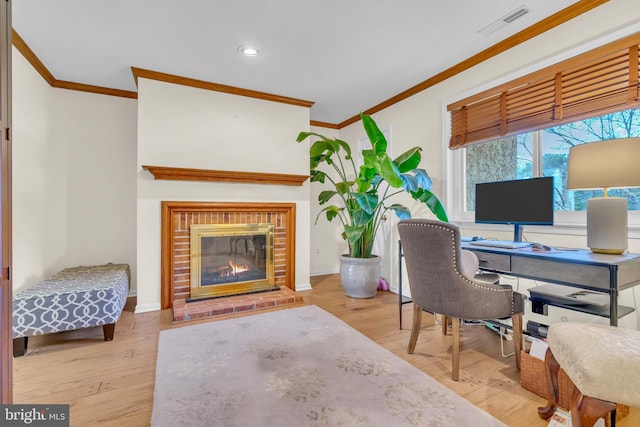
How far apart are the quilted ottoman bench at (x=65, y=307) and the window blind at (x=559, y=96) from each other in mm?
3501

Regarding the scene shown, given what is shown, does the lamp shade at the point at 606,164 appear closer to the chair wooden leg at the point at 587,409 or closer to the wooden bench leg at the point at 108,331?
the chair wooden leg at the point at 587,409

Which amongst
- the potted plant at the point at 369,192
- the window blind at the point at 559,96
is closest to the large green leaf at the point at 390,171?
the potted plant at the point at 369,192

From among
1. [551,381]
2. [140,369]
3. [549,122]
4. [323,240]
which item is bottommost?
[140,369]

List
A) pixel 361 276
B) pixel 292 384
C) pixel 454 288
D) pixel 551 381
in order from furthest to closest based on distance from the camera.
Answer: pixel 361 276
pixel 454 288
pixel 292 384
pixel 551 381

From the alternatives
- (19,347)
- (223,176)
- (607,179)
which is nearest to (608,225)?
(607,179)

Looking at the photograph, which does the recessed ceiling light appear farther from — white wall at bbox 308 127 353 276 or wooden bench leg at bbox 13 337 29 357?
wooden bench leg at bbox 13 337 29 357

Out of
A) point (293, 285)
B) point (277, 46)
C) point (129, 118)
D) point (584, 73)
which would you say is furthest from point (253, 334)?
point (584, 73)

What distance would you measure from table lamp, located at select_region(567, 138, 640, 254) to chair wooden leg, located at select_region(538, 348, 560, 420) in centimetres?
83

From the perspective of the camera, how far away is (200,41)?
2.56 meters

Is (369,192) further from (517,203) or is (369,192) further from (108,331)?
(108,331)

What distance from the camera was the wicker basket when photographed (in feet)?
4.98

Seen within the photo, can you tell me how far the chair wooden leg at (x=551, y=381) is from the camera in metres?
1.43

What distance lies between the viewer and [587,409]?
113cm

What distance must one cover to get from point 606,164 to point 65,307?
380 centimetres
